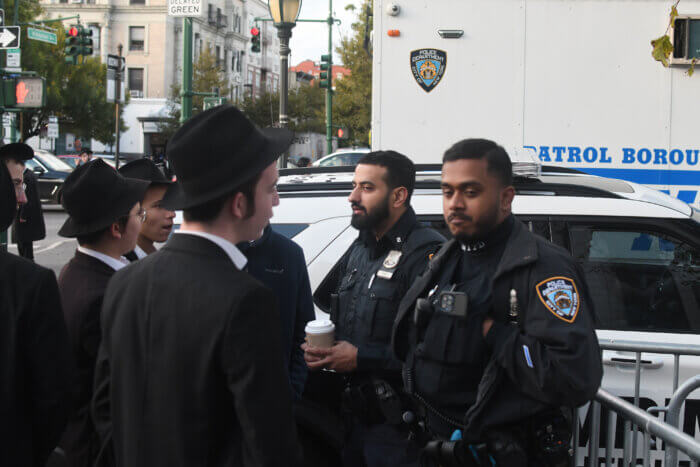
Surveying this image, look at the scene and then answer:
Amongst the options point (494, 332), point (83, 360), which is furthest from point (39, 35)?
point (494, 332)

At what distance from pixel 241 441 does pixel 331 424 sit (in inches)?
64.3

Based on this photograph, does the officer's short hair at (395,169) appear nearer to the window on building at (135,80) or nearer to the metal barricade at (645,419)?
the metal barricade at (645,419)

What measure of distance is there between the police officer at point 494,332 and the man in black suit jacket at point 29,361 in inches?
46.1

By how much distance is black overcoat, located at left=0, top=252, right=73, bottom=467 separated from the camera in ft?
6.65

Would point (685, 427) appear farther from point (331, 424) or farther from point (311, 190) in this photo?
point (311, 190)

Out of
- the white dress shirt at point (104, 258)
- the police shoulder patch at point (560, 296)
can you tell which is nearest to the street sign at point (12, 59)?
the white dress shirt at point (104, 258)

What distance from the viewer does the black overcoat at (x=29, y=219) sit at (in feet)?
30.9

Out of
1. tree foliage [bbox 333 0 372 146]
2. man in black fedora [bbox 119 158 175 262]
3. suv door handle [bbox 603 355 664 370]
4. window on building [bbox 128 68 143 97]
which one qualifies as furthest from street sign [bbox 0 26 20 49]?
window on building [bbox 128 68 143 97]

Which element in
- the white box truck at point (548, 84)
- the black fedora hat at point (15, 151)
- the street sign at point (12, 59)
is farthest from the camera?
the street sign at point (12, 59)

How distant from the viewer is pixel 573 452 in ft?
9.59

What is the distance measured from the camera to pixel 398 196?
10.8 ft

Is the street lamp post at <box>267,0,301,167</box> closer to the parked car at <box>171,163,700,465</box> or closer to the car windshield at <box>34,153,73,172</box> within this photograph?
the parked car at <box>171,163,700,465</box>

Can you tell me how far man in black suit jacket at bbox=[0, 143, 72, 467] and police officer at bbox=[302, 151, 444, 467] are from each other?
1088mm

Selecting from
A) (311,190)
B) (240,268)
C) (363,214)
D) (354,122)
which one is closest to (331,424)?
(363,214)
